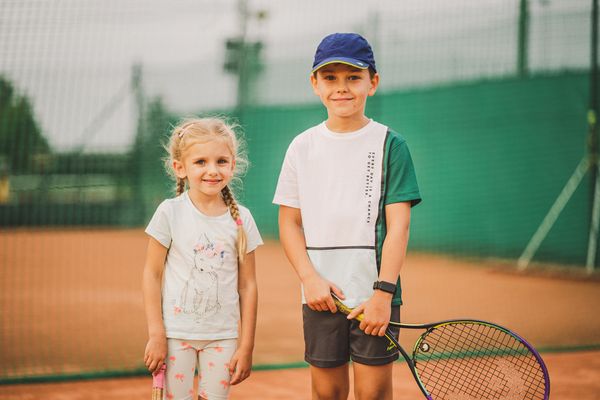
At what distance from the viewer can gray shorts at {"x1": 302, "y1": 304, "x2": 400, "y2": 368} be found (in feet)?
6.97

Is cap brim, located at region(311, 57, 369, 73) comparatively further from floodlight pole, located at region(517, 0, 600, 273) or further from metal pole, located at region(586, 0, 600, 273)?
metal pole, located at region(586, 0, 600, 273)

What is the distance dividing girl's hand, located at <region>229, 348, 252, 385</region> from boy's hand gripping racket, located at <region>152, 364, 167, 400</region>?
210mm

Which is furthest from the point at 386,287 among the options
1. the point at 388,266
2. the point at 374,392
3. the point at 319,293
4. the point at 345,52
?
the point at 345,52

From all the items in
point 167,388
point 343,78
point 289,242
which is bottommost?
point 167,388

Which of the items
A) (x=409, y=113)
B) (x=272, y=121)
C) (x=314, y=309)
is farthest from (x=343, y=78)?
(x=409, y=113)

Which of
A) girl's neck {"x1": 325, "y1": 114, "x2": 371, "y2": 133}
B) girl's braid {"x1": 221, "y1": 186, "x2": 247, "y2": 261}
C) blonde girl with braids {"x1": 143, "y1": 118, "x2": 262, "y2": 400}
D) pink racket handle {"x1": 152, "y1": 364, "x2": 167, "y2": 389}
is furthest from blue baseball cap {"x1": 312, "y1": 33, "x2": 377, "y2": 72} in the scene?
pink racket handle {"x1": 152, "y1": 364, "x2": 167, "y2": 389}

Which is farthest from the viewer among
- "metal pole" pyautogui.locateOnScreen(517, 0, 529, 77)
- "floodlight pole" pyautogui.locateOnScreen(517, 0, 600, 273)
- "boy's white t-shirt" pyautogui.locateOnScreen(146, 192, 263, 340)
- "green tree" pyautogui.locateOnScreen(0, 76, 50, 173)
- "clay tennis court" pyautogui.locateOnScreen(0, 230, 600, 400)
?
"metal pole" pyautogui.locateOnScreen(517, 0, 529, 77)

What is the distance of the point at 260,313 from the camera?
6.28m

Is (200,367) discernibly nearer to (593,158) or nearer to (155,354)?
(155,354)

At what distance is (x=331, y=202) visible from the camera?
7.18 ft

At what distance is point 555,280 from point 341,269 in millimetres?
6972

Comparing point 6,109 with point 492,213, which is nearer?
point 6,109

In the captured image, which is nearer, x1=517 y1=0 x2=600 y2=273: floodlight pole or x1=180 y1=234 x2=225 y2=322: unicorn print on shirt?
x1=180 y1=234 x2=225 y2=322: unicorn print on shirt

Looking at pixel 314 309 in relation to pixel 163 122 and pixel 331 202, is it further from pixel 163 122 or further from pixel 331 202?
pixel 163 122
